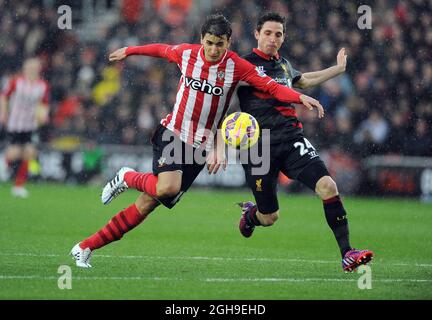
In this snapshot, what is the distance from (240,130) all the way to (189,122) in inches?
20.9

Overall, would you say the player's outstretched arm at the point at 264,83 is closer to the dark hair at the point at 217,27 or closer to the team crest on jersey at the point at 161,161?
the dark hair at the point at 217,27

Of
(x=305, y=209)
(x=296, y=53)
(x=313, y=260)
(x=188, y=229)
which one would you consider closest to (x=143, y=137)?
(x=296, y=53)

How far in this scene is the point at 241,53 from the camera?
20.1 metres

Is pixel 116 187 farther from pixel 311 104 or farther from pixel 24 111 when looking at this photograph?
pixel 24 111

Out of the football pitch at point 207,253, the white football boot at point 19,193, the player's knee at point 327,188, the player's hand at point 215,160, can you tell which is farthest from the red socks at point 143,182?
the white football boot at point 19,193

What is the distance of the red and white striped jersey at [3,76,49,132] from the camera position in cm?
1742

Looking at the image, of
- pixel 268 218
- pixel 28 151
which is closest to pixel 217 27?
pixel 268 218

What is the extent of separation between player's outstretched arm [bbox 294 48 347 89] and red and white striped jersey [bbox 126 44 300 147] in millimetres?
877

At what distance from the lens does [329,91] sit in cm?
1964

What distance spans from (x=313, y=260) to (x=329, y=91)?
1036cm

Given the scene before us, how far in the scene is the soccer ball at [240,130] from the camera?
8.59 m

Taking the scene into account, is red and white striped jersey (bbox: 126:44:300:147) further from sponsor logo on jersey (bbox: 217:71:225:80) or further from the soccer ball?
the soccer ball

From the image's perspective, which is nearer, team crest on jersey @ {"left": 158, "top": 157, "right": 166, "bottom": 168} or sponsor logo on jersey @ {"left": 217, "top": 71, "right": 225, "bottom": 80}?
team crest on jersey @ {"left": 158, "top": 157, "right": 166, "bottom": 168}

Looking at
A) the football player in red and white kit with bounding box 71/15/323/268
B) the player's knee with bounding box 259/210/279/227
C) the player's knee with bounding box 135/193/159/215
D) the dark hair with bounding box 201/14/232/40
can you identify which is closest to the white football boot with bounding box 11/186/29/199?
the player's knee with bounding box 259/210/279/227
